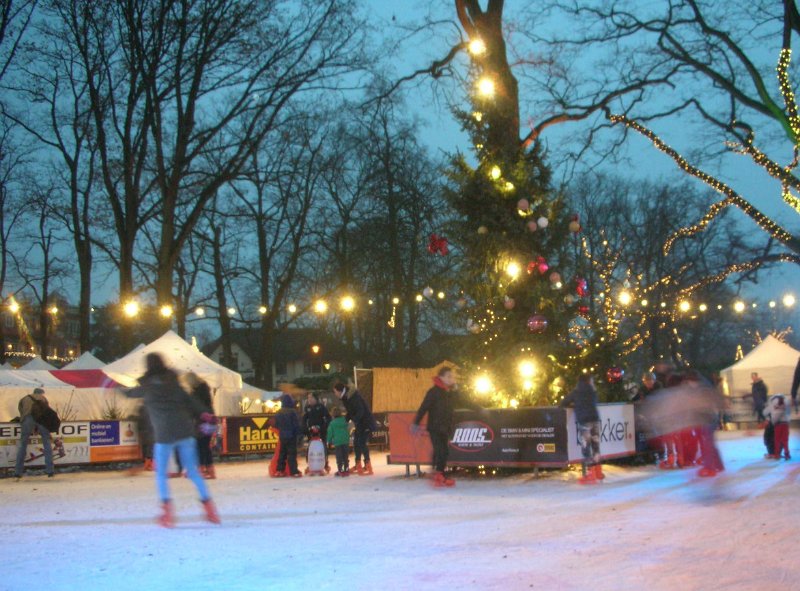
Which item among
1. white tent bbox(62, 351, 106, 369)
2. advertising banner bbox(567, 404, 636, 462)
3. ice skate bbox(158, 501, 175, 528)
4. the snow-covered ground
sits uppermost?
white tent bbox(62, 351, 106, 369)

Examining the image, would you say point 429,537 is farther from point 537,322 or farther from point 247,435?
point 247,435

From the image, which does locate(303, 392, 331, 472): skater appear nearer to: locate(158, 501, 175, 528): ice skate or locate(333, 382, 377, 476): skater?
locate(333, 382, 377, 476): skater

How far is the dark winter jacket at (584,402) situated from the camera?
14.2 meters

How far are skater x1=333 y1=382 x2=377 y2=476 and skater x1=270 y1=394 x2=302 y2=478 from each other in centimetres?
110

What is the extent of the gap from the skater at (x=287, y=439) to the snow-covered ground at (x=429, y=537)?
2.52 meters

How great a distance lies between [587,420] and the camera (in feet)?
46.9

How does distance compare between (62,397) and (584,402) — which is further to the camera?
(62,397)

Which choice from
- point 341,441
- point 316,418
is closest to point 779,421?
point 341,441

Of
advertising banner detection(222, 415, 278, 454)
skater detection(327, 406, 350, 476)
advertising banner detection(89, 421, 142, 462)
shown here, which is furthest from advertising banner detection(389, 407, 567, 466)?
advertising banner detection(89, 421, 142, 462)

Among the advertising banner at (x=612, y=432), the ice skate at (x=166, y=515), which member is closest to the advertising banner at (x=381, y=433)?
the advertising banner at (x=612, y=432)

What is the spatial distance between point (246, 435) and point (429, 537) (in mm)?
14752

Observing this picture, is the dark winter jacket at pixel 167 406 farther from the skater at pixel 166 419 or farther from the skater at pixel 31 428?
the skater at pixel 31 428

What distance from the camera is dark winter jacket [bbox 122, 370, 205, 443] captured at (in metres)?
10.1

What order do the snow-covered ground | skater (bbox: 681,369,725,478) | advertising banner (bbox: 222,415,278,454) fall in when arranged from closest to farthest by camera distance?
the snow-covered ground
skater (bbox: 681,369,725,478)
advertising banner (bbox: 222,415,278,454)
